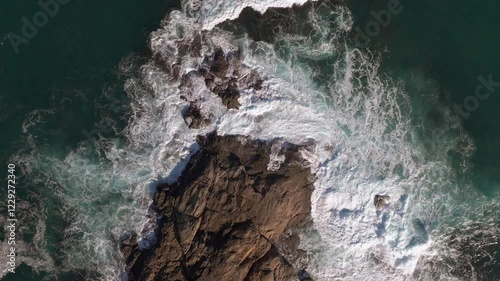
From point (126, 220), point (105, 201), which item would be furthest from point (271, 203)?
point (105, 201)

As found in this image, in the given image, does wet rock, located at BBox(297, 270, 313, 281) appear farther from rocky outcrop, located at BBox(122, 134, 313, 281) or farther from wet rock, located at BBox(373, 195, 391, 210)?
wet rock, located at BBox(373, 195, 391, 210)

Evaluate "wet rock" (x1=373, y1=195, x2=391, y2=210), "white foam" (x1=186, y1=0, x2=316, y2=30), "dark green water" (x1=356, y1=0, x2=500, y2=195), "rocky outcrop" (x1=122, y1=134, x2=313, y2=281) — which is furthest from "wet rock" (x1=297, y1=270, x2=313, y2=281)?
"white foam" (x1=186, y1=0, x2=316, y2=30)

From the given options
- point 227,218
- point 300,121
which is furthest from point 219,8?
point 227,218

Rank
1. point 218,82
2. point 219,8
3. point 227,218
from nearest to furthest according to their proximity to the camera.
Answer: point 227,218 → point 218,82 → point 219,8

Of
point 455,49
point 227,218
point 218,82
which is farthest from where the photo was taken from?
point 455,49

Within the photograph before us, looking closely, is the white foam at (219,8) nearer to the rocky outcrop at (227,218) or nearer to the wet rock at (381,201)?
the rocky outcrop at (227,218)

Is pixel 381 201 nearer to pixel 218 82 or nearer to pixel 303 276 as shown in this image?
pixel 303 276

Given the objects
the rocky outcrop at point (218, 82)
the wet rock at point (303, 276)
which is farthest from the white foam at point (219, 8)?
the wet rock at point (303, 276)
